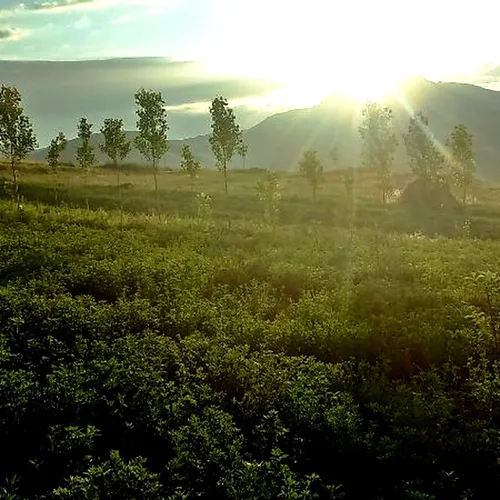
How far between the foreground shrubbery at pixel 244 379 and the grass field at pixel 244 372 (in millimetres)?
46

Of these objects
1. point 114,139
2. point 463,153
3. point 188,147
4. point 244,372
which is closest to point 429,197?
point 463,153

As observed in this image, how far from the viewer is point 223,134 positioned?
4847cm

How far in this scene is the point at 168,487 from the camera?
10.7 metres

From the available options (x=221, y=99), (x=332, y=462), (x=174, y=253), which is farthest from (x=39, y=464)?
(x=221, y=99)

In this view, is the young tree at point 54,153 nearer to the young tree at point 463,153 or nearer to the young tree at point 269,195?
the young tree at point 269,195

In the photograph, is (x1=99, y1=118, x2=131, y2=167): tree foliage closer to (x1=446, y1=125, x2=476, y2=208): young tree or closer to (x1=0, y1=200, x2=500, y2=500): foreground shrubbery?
(x1=0, y1=200, x2=500, y2=500): foreground shrubbery

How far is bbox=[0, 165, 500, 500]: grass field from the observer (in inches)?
442

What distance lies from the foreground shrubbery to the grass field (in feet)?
0.15

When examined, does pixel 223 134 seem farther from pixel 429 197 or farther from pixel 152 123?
pixel 429 197

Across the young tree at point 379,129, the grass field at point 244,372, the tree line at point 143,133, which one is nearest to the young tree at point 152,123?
the tree line at point 143,133

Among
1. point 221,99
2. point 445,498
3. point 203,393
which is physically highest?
point 221,99

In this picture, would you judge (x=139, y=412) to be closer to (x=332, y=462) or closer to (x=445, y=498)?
(x=332, y=462)

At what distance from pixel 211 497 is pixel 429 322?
10884mm

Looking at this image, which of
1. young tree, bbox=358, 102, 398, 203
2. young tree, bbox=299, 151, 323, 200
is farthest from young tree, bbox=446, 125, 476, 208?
young tree, bbox=299, 151, 323, 200
